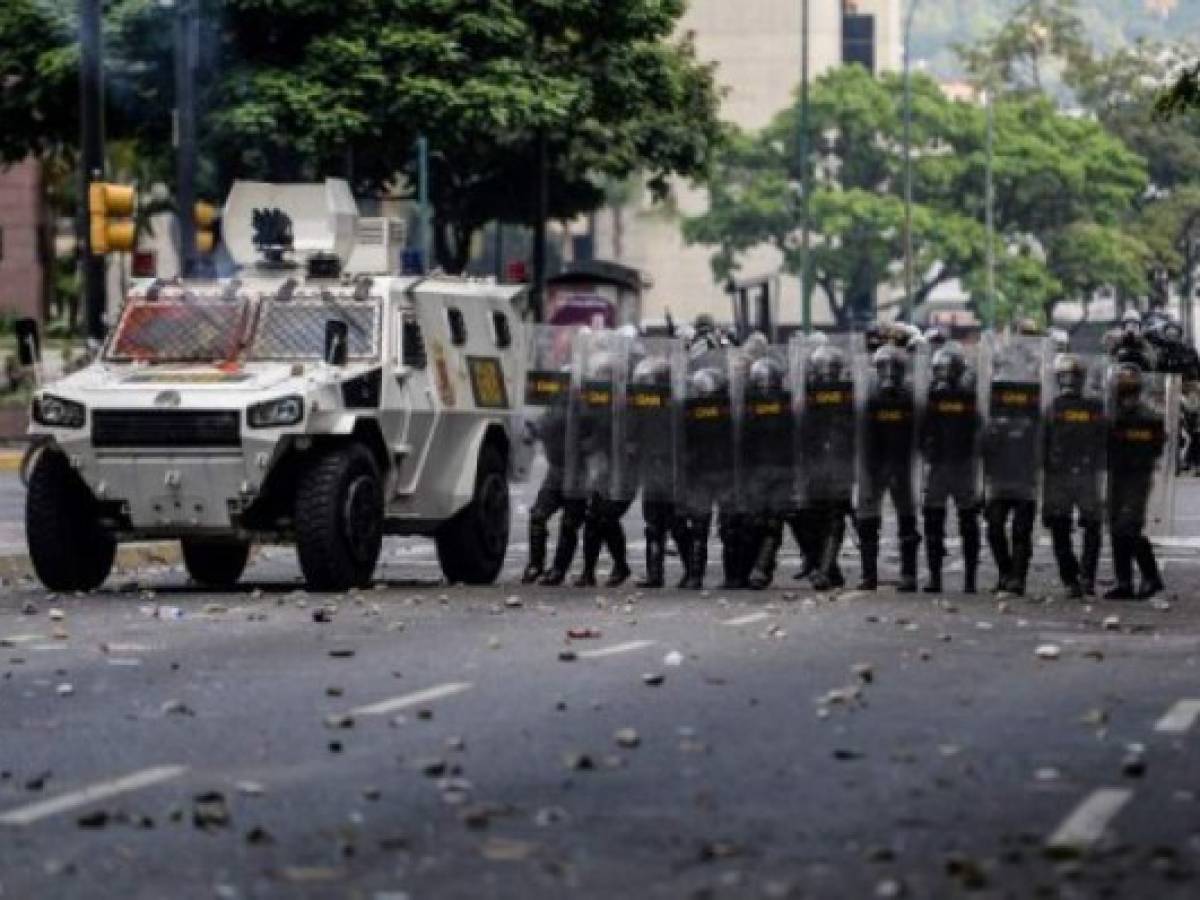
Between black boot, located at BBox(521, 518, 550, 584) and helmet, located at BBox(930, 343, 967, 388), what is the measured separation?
3207 millimetres

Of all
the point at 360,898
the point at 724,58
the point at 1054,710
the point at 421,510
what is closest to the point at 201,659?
the point at 1054,710

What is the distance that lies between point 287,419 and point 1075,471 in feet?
17.3

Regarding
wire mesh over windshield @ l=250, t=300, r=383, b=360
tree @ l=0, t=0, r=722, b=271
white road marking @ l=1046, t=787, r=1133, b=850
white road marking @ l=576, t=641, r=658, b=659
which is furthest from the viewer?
tree @ l=0, t=0, r=722, b=271

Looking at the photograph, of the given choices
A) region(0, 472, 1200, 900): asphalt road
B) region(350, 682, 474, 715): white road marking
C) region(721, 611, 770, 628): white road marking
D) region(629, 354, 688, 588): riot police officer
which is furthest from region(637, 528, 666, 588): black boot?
region(350, 682, 474, 715): white road marking

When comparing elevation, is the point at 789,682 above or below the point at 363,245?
below

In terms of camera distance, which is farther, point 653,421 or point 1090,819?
point 653,421

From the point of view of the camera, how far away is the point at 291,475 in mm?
29016

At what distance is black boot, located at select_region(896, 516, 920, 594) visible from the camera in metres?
29.1

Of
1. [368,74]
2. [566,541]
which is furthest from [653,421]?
[368,74]

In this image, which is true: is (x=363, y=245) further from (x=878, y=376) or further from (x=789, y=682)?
(x=789, y=682)

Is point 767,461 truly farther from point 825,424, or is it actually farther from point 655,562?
point 655,562

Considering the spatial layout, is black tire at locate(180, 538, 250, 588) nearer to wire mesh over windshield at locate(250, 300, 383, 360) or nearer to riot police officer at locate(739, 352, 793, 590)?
wire mesh over windshield at locate(250, 300, 383, 360)

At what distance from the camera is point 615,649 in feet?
72.9

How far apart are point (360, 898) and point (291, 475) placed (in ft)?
55.9
